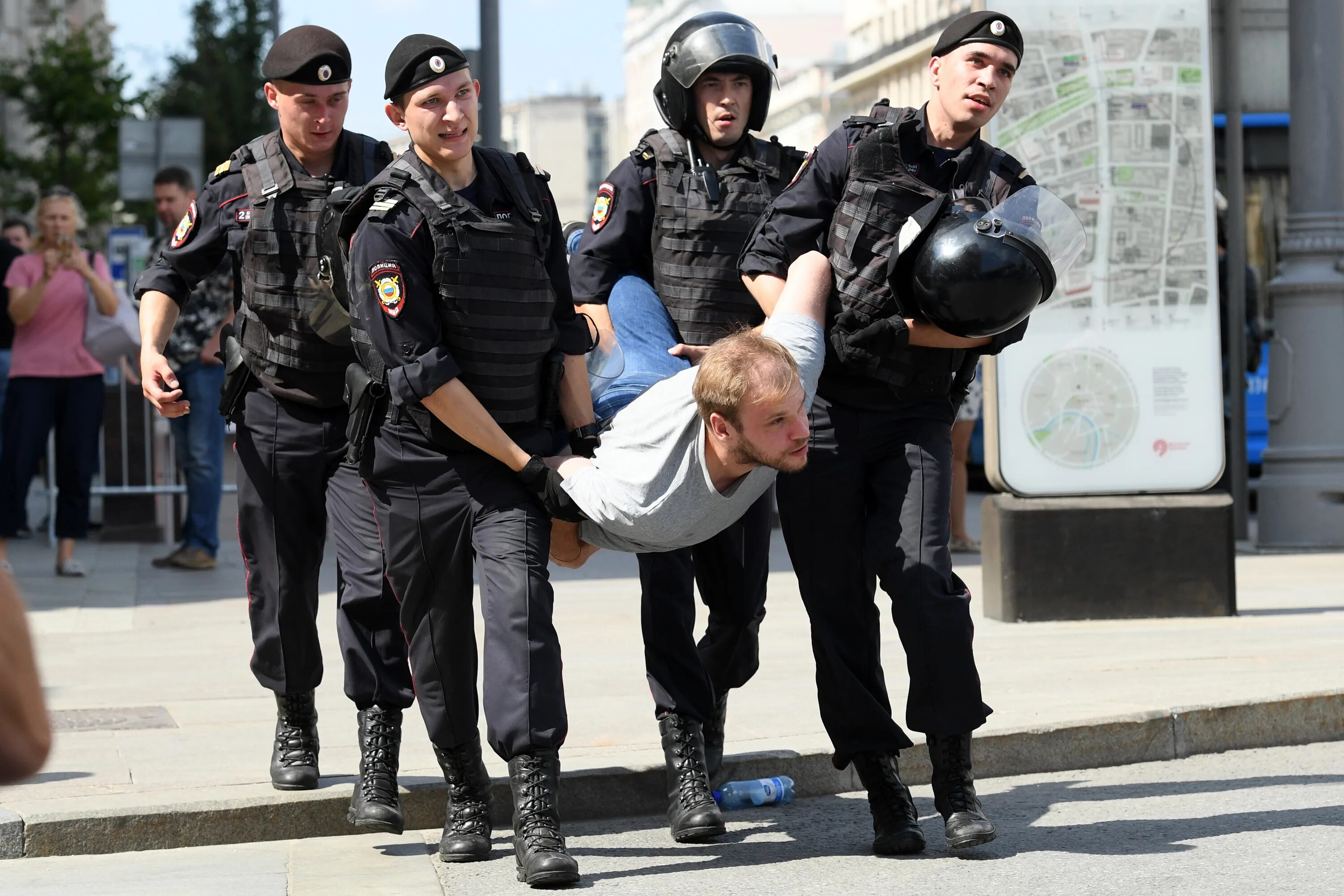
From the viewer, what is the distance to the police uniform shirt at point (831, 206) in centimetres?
475

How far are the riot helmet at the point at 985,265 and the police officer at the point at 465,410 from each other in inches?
35.1

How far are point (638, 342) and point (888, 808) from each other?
4.53 feet

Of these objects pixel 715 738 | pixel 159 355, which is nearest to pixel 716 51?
pixel 159 355

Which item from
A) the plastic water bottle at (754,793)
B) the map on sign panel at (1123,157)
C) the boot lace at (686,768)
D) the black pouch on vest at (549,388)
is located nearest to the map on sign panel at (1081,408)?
the map on sign panel at (1123,157)

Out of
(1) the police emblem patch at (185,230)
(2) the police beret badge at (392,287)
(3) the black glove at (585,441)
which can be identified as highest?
(1) the police emblem patch at (185,230)

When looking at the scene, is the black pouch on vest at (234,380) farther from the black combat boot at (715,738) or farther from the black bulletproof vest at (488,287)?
the black combat boot at (715,738)

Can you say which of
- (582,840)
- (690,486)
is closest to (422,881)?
(582,840)

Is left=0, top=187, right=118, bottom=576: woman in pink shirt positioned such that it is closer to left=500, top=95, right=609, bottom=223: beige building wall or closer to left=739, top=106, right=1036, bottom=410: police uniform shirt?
left=739, top=106, right=1036, bottom=410: police uniform shirt

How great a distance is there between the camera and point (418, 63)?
4.52 m

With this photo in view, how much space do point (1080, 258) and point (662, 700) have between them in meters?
3.82

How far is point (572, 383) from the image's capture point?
15.6 feet

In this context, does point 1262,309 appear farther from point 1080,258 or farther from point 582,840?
point 582,840

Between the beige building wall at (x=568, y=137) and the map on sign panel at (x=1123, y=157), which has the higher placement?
the beige building wall at (x=568, y=137)

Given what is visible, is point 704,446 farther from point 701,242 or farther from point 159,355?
point 159,355
